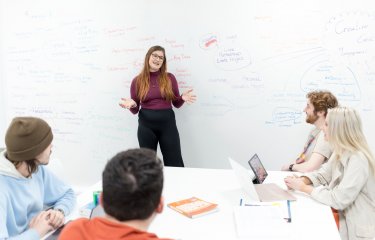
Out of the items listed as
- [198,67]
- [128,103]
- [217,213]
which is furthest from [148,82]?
[217,213]

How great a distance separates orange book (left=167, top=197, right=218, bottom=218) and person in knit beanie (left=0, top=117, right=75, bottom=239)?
549 mm

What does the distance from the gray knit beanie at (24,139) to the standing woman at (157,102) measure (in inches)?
68.1

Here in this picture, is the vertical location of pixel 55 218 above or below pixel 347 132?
below

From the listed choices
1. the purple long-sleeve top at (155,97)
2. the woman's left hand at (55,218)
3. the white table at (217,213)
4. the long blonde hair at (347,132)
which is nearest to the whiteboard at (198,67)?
the purple long-sleeve top at (155,97)

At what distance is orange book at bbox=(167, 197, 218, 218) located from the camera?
5.62ft

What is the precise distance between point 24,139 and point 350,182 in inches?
61.8

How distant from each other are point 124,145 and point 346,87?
2.22m

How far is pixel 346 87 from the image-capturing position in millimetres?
3090

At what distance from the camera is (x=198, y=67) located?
3.43 meters

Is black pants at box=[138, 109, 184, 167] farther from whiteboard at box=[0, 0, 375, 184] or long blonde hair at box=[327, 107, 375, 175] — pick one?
long blonde hair at box=[327, 107, 375, 175]

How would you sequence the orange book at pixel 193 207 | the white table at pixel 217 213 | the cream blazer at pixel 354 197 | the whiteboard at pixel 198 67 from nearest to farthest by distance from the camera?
the white table at pixel 217 213, the orange book at pixel 193 207, the cream blazer at pixel 354 197, the whiteboard at pixel 198 67

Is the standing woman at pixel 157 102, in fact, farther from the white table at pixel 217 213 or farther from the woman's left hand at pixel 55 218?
the woman's left hand at pixel 55 218

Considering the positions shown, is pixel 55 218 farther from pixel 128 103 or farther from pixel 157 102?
pixel 157 102

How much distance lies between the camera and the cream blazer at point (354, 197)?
72.3 inches
